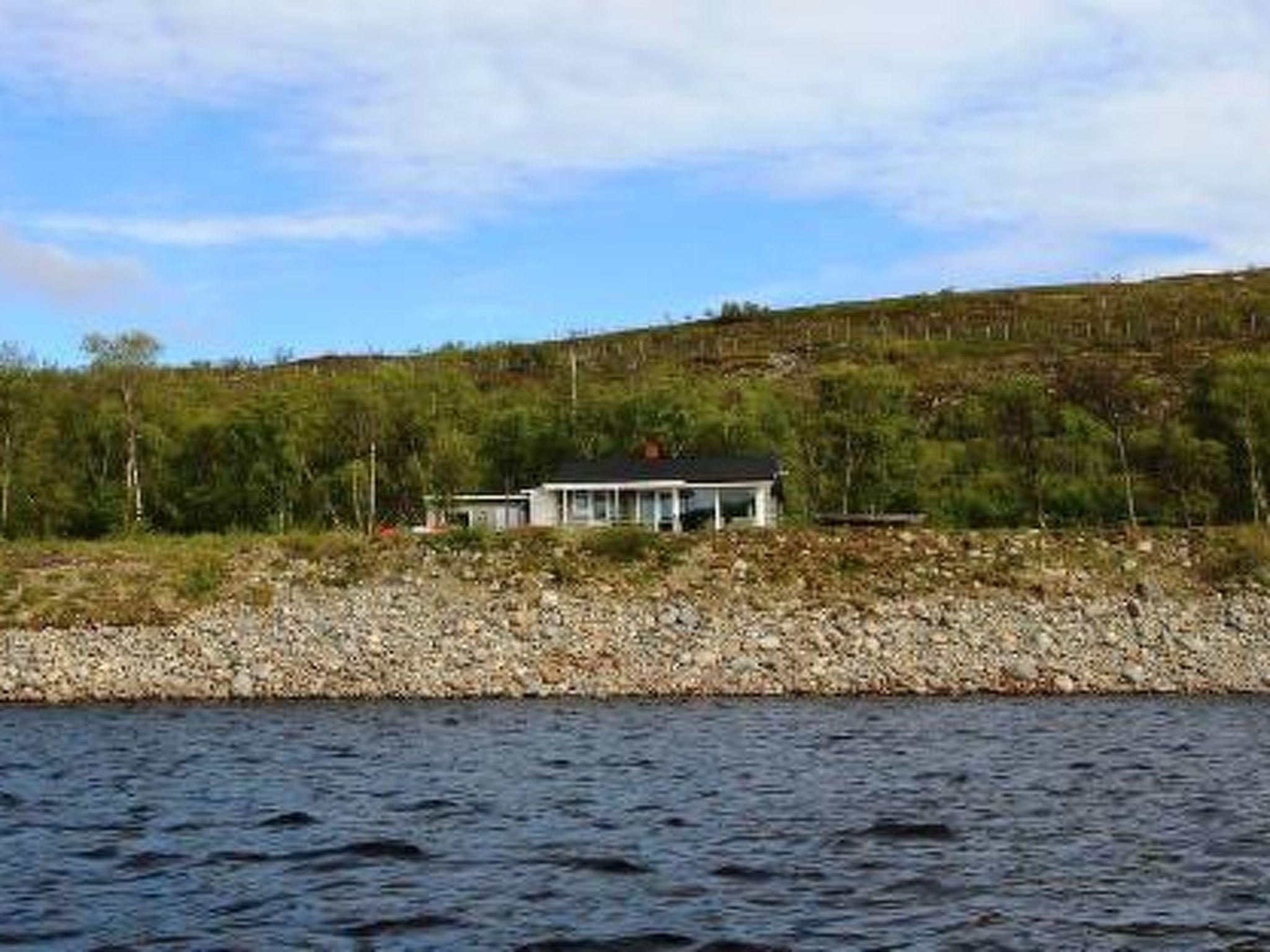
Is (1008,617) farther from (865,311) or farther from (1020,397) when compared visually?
(865,311)

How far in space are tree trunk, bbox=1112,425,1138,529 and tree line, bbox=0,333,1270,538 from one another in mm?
202

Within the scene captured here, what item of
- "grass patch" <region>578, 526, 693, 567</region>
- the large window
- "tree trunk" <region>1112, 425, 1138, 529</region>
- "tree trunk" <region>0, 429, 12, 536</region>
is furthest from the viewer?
"tree trunk" <region>0, 429, 12, 536</region>

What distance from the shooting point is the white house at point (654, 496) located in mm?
75500

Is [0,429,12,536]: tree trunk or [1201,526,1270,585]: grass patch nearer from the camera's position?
[1201,526,1270,585]: grass patch

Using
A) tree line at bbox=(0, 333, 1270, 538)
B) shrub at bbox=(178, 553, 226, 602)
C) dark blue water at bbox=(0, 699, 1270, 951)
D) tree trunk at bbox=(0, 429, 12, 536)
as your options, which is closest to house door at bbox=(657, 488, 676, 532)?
tree line at bbox=(0, 333, 1270, 538)

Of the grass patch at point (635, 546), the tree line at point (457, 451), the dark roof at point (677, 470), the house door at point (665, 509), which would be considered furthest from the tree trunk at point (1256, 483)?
the grass patch at point (635, 546)

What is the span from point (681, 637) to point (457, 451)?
1448 inches

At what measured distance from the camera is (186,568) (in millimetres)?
52594

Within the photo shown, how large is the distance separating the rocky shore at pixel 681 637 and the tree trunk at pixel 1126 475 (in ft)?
79.3

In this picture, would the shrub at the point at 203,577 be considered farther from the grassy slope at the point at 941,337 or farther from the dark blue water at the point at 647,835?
the grassy slope at the point at 941,337

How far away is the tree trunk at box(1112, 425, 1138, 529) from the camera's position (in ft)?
245

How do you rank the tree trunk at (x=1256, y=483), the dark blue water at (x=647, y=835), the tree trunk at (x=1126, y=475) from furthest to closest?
the tree trunk at (x=1126, y=475) → the tree trunk at (x=1256, y=483) → the dark blue water at (x=647, y=835)

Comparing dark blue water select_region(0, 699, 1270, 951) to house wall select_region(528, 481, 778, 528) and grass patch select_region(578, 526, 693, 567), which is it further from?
house wall select_region(528, 481, 778, 528)

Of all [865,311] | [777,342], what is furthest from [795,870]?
[865,311]
